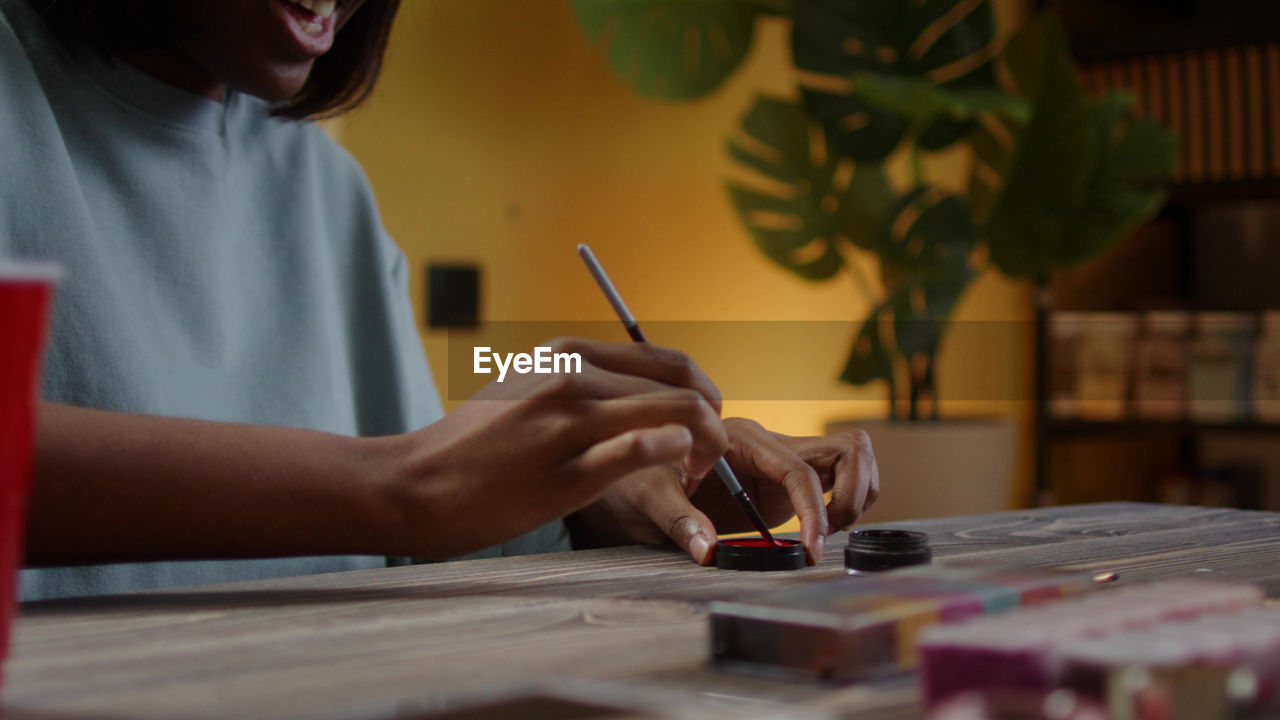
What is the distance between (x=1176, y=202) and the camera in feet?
10.5

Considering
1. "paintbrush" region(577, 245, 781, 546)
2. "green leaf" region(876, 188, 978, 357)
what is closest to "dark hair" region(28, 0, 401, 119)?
"paintbrush" region(577, 245, 781, 546)

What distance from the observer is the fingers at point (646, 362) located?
662 mm

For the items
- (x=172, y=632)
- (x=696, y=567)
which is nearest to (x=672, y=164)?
(x=696, y=567)

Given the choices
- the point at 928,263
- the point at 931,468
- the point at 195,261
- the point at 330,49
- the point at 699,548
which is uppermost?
the point at 330,49

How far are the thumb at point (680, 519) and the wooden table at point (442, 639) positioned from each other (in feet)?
0.05

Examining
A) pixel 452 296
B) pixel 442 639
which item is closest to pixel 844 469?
pixel 442 639

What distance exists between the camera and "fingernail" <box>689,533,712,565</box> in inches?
30.2

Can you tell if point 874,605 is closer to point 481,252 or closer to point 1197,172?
point 481,252

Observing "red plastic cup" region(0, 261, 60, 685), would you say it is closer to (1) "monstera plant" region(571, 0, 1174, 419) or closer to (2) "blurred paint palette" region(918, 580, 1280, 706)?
(2) "blurred paint palette" region(918, 580, 1280, 706)

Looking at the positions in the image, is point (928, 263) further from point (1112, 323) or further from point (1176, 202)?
point (1176, 202)

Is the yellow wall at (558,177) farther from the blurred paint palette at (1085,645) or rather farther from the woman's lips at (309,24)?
the blurred paint palette at (1085,645)

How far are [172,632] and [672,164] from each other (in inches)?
85.3

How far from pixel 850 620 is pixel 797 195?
2.28 metres

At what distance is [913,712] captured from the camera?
0.40m
